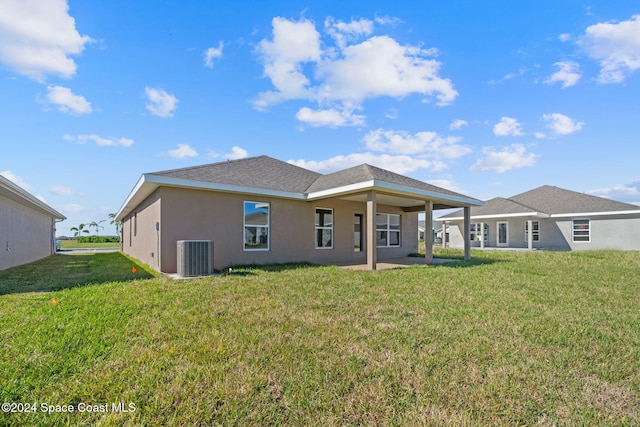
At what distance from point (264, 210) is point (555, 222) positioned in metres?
21.1

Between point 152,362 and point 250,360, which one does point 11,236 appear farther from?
point 250,360

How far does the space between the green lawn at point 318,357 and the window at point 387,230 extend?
9.26 metres

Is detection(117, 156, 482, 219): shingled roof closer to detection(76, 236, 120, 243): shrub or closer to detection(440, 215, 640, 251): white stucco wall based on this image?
detection(440, 215, 640, 251): white stucco wall

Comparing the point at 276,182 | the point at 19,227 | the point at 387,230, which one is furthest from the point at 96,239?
the point at 387,230

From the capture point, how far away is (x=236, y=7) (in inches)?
380

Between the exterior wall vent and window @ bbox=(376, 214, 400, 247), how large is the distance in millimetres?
9352

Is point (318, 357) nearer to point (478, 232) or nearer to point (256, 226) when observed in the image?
point (256, 226)

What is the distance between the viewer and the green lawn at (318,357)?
2508 mm

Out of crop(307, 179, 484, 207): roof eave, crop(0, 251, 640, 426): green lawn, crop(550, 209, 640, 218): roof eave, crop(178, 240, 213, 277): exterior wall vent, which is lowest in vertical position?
crop(0, 251, 640, 426): green lawn

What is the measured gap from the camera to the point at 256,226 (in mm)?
10883

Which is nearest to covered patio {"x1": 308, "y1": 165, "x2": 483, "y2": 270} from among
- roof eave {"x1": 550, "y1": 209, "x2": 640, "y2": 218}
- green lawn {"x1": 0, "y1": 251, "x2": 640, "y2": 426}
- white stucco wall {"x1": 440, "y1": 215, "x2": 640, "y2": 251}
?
green lawn {"x1": 0, "y1": 251, "x2": 640, "y2": 426}

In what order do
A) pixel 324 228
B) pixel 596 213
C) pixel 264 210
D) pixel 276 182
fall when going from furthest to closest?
pixel 596 213
pixel 324 228
pixel 276 182
pixel 264 210

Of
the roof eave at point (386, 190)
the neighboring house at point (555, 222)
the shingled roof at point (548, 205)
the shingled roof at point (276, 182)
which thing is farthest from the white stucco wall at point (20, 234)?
the shingled roof at point (548, 205)

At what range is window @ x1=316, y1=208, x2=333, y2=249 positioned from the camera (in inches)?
500
